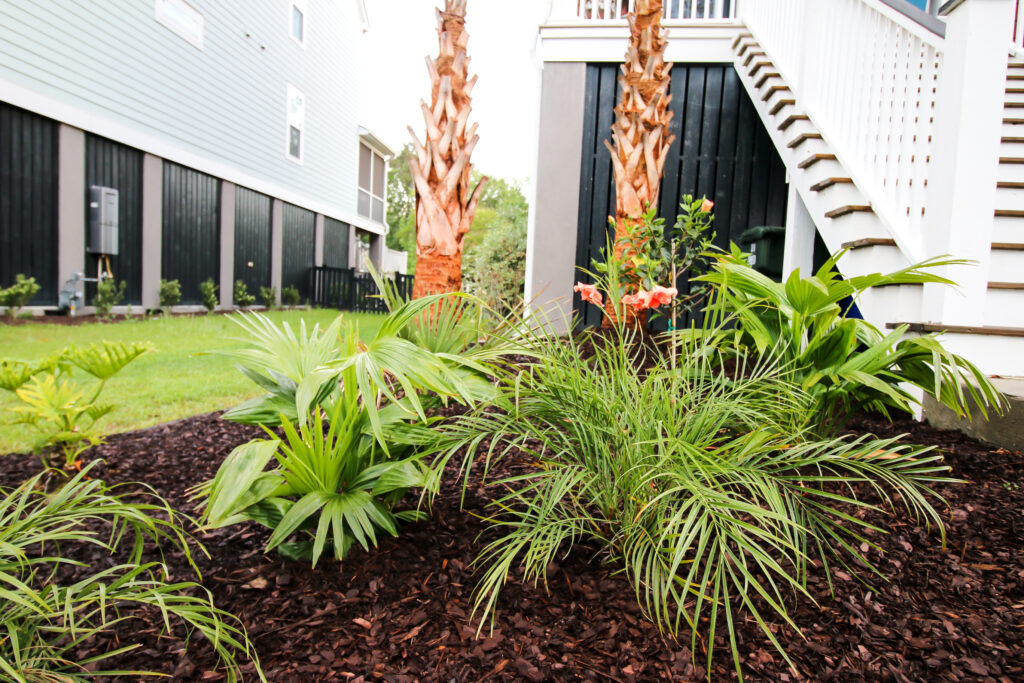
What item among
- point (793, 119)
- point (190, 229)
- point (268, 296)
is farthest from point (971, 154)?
point (268, 296)

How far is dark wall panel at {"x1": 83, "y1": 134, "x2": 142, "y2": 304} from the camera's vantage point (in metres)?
7.98

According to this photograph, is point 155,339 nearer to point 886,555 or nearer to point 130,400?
point 130,400

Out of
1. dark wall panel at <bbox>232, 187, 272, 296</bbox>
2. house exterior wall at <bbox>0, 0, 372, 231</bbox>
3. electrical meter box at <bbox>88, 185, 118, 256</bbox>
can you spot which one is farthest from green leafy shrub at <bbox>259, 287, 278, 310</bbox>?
electrical meter box at <bbox>88, 185, 118, 256</bbox>

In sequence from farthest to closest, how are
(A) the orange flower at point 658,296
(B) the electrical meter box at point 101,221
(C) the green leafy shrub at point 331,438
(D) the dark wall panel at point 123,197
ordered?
(D) the dark wall panel at point 123,197 < (B) the electrical meter box at point 101,221 < (A) the orange flower at point 658,296 < (C) the green leafy shrub at point 331,438

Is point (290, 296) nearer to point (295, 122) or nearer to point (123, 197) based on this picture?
point (295, 122)

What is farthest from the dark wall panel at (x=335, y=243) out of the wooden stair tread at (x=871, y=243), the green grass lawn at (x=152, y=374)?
the wooden stair tread at (x=871, y=243)

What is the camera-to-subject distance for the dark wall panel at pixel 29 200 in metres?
6.84

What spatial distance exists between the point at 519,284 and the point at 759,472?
8.98m

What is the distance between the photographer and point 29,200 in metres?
7.11

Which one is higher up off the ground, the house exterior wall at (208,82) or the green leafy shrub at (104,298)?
the house exterior wall at (208,82)

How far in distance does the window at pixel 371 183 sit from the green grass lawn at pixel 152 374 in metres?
11.5

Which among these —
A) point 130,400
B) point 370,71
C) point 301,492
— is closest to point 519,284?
point 130,400

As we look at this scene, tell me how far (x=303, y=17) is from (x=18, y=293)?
379 inches

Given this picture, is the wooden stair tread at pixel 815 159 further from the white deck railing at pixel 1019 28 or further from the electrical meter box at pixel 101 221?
the electrical meter box at pixel 101 221
